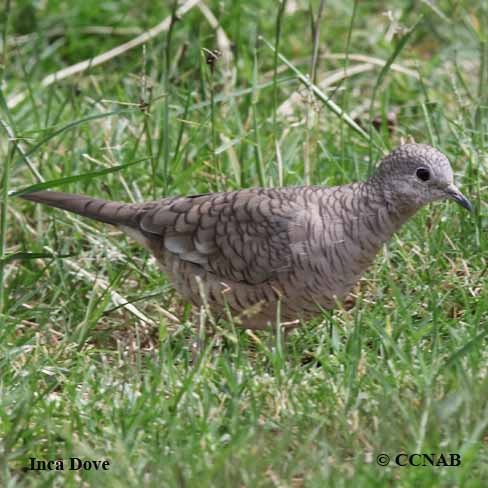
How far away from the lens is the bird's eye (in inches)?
155

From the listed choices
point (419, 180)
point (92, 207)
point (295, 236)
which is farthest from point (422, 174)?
point (92, 207)

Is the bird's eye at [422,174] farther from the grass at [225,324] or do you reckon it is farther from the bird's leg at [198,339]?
the bird's leg at [198,339]

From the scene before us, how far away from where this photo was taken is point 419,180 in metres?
3.94

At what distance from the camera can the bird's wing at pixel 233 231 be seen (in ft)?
12.9

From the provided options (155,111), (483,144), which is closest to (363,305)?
(483,144)

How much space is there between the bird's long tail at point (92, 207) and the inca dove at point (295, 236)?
207 millimetres

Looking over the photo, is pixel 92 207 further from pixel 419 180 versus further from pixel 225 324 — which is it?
pixel 419 180

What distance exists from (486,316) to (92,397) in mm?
1465

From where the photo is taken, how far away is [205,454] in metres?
3.08

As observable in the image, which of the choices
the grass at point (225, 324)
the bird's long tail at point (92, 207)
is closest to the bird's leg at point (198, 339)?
the grass at point (225, 324)

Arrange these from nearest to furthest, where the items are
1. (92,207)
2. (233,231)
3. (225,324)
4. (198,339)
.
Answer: (198,339) → (233,231) → (225,324) → (92,207)

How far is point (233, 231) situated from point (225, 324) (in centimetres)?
39

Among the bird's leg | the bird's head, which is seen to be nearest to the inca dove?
A: the bird's head

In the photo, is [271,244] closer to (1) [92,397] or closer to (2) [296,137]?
(1) [92,397]
